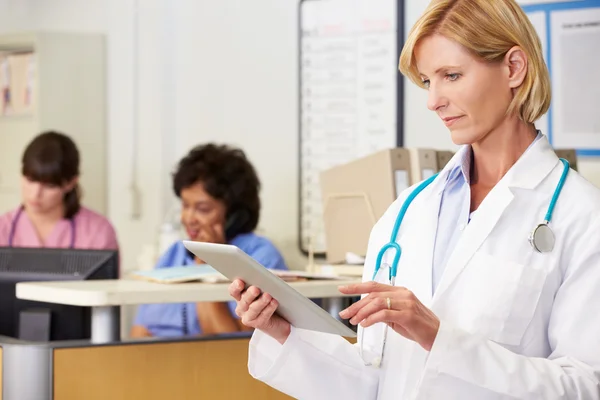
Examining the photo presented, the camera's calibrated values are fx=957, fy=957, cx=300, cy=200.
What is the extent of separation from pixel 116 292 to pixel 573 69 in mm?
1975

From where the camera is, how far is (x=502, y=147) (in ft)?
5.00

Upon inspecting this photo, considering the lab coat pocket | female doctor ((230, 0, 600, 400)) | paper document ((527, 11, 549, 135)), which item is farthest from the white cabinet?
the lab coat pocket

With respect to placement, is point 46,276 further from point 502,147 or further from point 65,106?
point 65,106

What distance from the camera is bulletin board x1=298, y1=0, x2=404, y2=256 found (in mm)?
3752

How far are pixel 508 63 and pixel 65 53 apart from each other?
3458 millimetres

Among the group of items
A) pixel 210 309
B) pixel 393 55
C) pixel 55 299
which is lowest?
pixel 210 309

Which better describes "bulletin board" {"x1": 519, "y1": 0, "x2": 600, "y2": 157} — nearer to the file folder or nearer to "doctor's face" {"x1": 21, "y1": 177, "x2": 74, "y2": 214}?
the file folder

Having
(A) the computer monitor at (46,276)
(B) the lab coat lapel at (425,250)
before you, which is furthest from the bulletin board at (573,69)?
(B) the lab coat lapel at (425,250)

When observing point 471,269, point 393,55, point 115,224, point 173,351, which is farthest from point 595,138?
point 115,224

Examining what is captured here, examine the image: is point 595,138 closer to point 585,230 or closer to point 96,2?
point 585,230

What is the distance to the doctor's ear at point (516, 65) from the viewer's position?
146 centimetres

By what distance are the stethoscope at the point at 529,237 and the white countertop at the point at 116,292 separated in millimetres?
553

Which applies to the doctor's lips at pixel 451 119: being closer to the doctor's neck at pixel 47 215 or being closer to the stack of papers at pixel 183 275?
the stack of papers at pixel 183 275

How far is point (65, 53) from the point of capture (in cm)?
457
